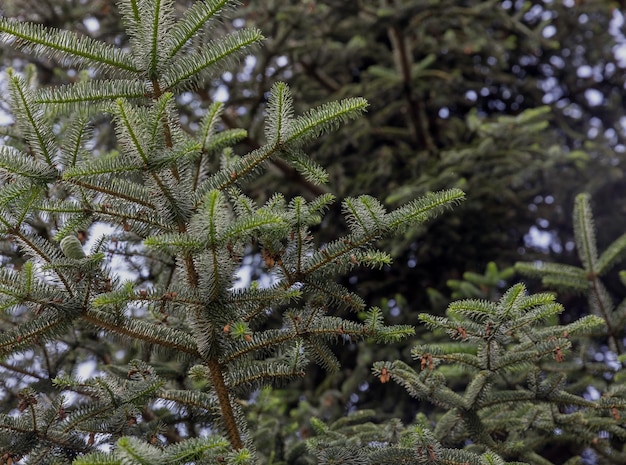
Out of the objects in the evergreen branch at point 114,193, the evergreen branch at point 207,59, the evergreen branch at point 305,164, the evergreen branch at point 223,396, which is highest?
the evergreen branch at point 207,59

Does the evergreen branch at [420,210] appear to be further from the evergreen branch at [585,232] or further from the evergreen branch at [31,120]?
the evergreen branch at [585,232]

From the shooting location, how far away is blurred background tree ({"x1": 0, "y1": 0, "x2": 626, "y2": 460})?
180 inches

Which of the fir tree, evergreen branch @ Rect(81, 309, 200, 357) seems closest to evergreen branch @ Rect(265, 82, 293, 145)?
the fir tree

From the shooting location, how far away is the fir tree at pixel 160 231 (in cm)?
193

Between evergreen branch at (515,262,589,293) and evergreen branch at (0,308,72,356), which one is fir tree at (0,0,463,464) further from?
evergreen branch at (515,262,589,293)

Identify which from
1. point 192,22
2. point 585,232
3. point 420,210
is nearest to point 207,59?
point 192,22

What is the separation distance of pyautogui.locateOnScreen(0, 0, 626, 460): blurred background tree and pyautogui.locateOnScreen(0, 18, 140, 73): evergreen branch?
236 cm

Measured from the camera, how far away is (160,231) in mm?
2125

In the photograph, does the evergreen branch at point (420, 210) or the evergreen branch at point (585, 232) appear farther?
the evergreen branch at point (585, 232)

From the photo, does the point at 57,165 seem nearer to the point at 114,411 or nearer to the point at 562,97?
the point at 114,411

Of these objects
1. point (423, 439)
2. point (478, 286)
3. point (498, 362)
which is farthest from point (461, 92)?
point (423, 439)

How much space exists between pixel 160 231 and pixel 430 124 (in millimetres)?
3925

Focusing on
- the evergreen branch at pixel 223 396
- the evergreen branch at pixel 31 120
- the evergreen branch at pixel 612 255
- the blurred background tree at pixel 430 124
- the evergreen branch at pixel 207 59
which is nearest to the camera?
the evergreen branch at pixel 31 120

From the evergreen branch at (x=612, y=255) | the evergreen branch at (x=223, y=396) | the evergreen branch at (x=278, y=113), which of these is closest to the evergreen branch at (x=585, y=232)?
the evergreen branch at (x=612, y=255)
